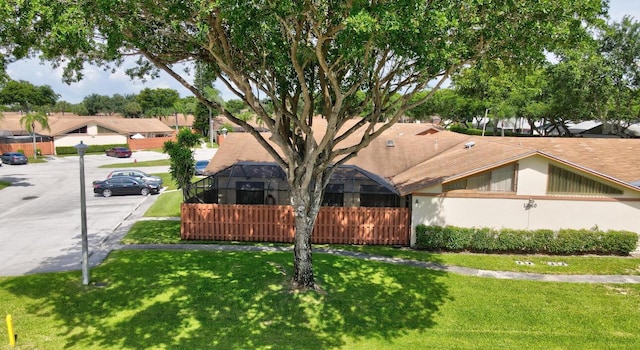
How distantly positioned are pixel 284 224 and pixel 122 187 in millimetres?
16713

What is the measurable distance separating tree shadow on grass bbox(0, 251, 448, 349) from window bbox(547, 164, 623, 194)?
6.93m

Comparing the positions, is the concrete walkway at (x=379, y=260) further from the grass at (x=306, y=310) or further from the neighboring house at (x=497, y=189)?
the neighboring house at (x=497, y=189)

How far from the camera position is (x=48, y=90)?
117688 mm

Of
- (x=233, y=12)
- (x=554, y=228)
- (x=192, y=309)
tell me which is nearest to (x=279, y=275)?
(x=192, y=309)

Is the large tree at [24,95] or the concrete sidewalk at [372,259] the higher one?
the large tree at [24,95]

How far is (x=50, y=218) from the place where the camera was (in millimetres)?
24172

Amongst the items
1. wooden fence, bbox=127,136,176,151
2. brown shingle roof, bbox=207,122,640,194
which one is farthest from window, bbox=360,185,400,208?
wooden fence, bbox=127,136,176,151

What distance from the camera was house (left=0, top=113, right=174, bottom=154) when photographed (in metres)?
61.0

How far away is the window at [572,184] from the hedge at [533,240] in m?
1.68

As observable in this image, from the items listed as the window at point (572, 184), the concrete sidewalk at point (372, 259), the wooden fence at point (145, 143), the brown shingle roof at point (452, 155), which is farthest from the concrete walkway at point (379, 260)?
the wooden fence at point (145, 143)

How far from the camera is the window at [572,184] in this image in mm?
18297

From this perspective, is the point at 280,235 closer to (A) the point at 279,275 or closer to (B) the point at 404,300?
(A) the point at 279,275

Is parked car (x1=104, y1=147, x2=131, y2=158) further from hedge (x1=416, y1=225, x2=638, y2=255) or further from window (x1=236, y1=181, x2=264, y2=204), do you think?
hedge (x1=416, y1=225, x2=638, y2=255)

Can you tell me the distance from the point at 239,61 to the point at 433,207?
1032cm
